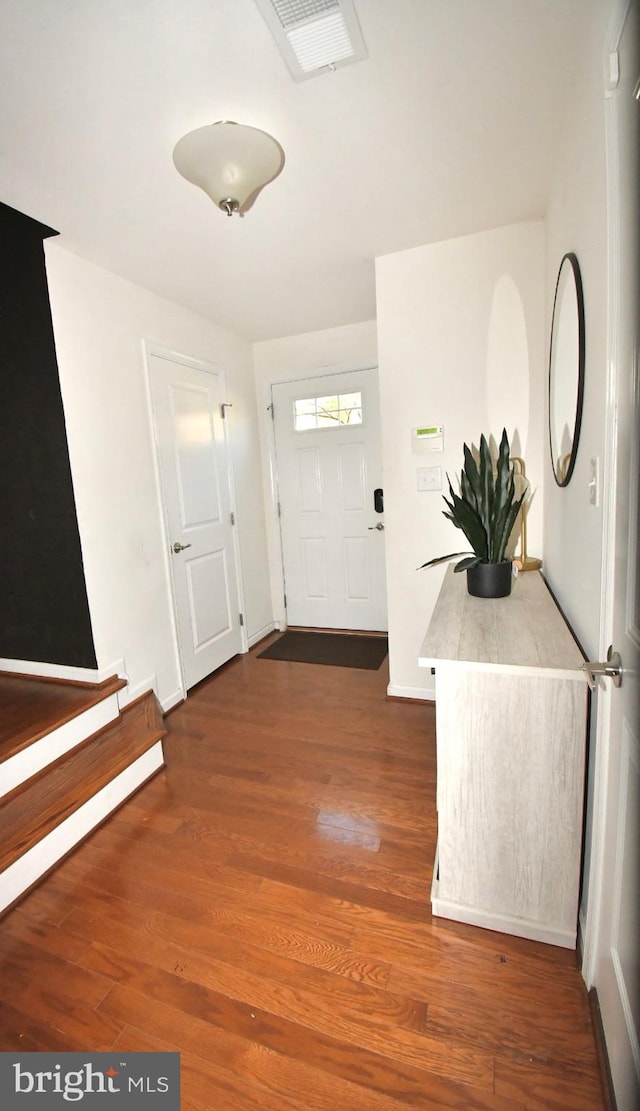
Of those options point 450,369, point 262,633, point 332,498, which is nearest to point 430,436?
point 450,369

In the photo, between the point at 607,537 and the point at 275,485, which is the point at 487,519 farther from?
the point at 275,485

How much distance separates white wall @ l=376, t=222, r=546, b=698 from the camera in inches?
85.0

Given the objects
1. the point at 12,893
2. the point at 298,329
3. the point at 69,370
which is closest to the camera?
the point at 12,893

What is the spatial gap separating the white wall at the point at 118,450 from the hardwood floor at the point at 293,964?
80 centimetres

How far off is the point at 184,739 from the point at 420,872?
1387 mm

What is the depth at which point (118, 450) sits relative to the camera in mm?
2363

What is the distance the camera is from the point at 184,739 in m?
2.42

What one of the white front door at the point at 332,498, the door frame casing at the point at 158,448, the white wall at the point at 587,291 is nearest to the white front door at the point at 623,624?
the white wall at the point at 587,291

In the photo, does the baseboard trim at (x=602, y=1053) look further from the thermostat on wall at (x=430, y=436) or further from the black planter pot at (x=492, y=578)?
the thermostat on wall at (x=430, y=436)

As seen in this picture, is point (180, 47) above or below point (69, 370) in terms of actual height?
above

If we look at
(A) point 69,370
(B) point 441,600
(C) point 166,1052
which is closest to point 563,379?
(B) point 441,600

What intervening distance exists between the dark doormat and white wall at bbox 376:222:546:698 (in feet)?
2.36

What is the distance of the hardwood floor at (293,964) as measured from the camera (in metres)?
1.01

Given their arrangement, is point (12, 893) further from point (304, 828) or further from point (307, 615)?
point (307, 615)
